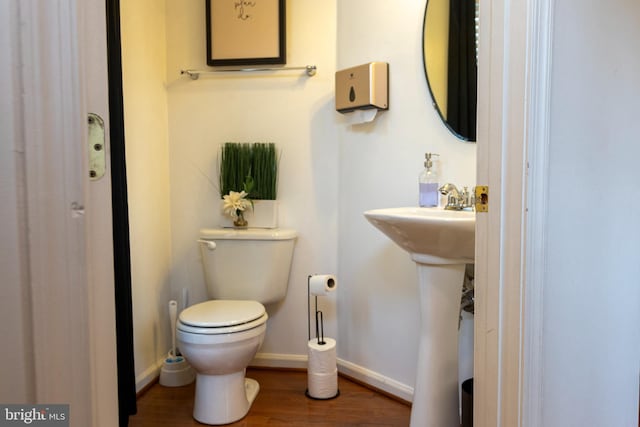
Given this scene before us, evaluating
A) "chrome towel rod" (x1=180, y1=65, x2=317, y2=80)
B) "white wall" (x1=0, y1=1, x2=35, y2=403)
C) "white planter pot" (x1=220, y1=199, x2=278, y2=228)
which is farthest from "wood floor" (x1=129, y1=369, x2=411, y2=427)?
"chrome towel rod" (x1=180, y1=65, x2=317, y2=80)

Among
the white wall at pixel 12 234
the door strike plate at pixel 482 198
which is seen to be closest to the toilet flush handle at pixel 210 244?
the door strike plate at pixel 482 198

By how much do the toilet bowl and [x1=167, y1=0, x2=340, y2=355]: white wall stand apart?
49 cm

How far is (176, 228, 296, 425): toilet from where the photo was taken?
167cm

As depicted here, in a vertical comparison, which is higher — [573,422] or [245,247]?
[245,247]

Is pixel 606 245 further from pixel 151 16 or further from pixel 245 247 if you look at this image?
pixel 151 16

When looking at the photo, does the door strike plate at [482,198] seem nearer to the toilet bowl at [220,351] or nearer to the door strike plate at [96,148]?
the door strike plate at [96,148]

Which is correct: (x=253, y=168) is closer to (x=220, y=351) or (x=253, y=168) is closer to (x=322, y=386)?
(x=220, y=351)

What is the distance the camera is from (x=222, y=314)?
5.76 ft

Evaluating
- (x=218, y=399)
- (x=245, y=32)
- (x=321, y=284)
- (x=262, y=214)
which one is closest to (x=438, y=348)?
(x=321, y=284)

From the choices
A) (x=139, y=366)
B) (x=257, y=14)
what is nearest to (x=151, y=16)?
(x=257, y=14)

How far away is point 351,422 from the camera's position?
176 cm

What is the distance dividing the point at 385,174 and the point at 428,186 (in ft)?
0.97

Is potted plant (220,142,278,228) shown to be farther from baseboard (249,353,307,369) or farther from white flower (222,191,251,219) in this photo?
baseboard (249,353,307,369)

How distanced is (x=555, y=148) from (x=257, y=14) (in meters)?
1.82
